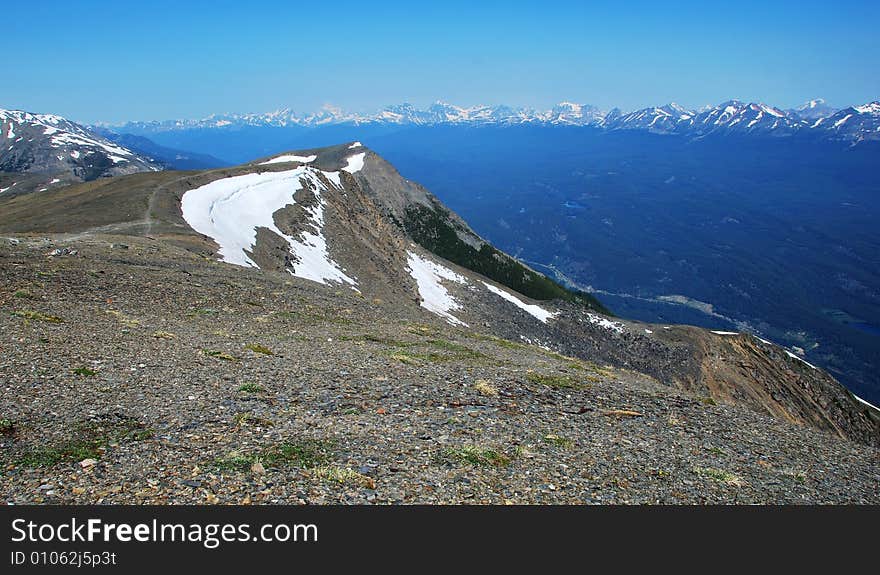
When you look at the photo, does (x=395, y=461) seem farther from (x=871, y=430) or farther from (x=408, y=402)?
(x=871, y=430)

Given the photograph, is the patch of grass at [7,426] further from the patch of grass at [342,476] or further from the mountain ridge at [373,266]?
the mountain ridge at [373,266]

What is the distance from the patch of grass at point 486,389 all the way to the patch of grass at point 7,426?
12937 mm

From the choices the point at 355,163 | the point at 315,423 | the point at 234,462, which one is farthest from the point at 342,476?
the point at 355,163

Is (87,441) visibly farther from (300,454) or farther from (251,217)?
(251,217)

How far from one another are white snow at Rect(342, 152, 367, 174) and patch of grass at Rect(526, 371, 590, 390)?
349ft

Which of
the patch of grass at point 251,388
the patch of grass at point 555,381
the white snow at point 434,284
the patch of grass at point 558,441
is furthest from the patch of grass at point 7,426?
the white snow at point 434,284

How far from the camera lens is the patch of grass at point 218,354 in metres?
18.3

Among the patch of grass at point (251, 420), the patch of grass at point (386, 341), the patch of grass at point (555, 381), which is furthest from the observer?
the patch of grass at point (386, 341)

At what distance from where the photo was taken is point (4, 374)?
13656mm

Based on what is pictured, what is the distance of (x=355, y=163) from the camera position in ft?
422

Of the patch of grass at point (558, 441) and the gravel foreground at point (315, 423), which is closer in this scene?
the gravel foreground at point (315, 423)

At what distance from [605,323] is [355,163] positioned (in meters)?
79.2

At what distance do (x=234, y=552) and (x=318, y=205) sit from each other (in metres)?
69.3

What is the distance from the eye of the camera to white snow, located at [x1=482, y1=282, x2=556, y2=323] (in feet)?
241
